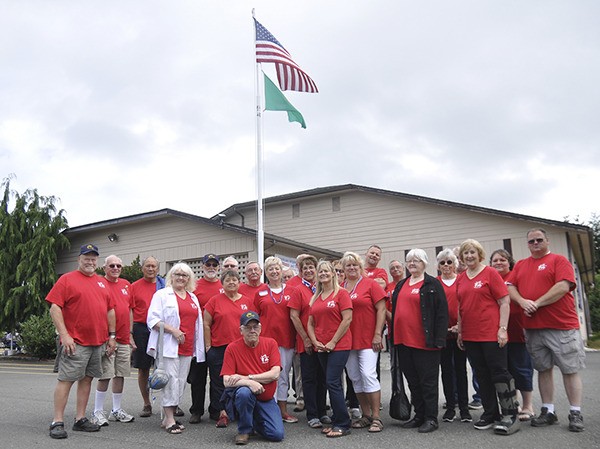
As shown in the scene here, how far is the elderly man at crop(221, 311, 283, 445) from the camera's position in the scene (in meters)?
5.68

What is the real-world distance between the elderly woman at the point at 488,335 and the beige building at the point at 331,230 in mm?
12075

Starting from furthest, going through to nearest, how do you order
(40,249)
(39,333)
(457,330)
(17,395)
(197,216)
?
(40,249), (197,216), (39,333), (17,395), (457,330)

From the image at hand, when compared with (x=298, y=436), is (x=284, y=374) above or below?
above

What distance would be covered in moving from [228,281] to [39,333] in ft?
44.6

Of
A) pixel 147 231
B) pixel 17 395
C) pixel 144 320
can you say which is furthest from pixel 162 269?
pixel 144 320

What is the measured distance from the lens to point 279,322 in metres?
6.88

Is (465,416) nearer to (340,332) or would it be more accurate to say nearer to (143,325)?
(340,332)

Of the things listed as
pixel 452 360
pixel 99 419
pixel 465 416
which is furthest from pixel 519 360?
pixel 99 419

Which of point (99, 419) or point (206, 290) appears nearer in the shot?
point (99, 419)

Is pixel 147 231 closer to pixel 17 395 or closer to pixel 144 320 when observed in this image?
pixel 17 395

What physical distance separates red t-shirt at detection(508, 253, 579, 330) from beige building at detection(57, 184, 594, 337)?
12.3 metres

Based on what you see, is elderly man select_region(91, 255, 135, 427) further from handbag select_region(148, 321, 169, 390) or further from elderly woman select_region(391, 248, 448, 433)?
elderly woman select_region(391, 248, 448, 433)

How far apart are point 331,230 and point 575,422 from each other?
1799 cm

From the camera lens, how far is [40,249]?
20766 mm
